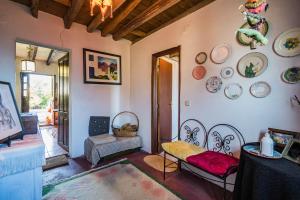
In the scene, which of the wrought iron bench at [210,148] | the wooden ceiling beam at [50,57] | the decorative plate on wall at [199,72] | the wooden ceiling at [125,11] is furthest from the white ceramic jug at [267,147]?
the wooden ceiling beam at [50,57]

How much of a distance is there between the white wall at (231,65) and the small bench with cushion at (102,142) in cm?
70

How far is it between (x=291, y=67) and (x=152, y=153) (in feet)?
8.64

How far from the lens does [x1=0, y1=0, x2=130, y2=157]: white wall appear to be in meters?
2.36

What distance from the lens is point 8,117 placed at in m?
1.67

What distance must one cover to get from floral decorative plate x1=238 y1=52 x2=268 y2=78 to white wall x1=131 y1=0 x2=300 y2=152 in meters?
0.05

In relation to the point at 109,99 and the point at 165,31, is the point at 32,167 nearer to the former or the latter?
the point at 109,99

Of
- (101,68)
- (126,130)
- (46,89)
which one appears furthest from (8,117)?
(46,89)

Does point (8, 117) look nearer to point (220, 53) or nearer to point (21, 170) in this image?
point (21, 170)

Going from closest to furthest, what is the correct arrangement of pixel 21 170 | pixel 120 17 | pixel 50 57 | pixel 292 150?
pixel 292 150 → pixel 21 170 → pixel 120 17 → pixel 50 57

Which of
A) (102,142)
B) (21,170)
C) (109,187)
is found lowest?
(109,187)

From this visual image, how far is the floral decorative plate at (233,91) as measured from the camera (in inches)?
78.2

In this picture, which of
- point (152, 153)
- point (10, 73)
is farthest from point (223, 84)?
point (10, 73)

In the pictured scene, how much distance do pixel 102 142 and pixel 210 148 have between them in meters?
1.85

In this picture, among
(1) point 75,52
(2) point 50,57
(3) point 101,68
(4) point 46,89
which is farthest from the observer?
(4) point 46,89
